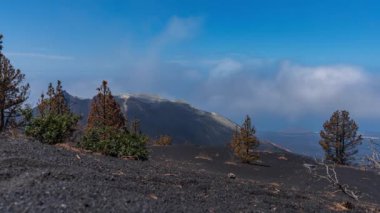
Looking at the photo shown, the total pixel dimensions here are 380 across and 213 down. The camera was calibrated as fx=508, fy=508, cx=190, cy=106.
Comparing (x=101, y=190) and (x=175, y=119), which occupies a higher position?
(x=175, y=119)

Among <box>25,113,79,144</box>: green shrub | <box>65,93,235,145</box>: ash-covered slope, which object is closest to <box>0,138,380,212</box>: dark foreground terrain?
<box>25,113,79,144</box>: green shrub

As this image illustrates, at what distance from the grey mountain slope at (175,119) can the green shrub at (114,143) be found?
64.2m

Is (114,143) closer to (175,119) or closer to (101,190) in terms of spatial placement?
(101,190)

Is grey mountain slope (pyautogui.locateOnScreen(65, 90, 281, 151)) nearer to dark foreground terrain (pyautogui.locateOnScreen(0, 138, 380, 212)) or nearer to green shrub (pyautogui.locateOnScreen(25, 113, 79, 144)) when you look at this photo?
green shrub (pyautogui.locateOnScreen(25, 113, 79, 144))

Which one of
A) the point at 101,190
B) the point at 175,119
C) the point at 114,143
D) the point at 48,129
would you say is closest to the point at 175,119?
the point at 175,119

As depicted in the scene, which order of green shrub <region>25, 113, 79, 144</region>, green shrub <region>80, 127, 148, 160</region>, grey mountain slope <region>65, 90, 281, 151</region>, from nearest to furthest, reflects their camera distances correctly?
1. green shrub <region>80, 127, 148, 160</region>
2. green shrub <region>25, 113, 79, 144</region>
3. grey mountain slope <region>65, 90, 281, 151</region>

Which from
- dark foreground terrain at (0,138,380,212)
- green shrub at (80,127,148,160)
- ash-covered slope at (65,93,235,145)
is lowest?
dark foreground terrain at (0,138,380,212)

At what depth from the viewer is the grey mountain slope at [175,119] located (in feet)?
275

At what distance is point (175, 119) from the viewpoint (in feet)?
298

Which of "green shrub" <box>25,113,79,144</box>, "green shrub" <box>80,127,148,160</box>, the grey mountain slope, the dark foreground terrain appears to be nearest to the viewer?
the dark foreground terrain

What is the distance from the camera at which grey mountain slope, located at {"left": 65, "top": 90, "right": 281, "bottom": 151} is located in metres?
83.8

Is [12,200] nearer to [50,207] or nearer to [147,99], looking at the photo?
[50,207]

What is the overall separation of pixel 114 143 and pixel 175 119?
76473mm

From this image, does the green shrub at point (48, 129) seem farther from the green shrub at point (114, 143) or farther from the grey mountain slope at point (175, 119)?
the grey mountain slope at point (175, 119)
